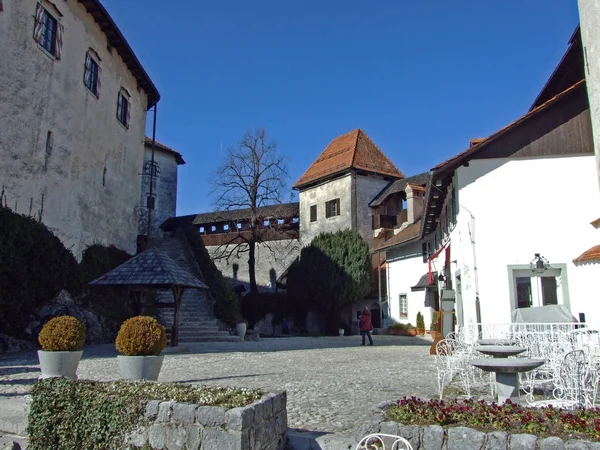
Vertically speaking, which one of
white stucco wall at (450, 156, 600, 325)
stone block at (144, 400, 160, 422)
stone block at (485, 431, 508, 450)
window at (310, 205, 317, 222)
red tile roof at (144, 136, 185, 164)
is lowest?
stone block at (485, 431, 508, 450)

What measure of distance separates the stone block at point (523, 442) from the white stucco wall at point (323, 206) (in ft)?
98.3

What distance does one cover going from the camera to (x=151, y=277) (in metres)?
14.4

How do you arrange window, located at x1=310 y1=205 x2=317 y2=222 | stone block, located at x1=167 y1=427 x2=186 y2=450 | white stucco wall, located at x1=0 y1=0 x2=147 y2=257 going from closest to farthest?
stone block, located at x1=167 y1=427 x2=186 y2=450
white stucco wall, located at x1=0 y1=0 x2=147 y2=257
window, located at x1=310 y1=205 x2=317 y2=222

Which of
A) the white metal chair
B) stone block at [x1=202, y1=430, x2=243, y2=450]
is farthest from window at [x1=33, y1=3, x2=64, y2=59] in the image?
the white metal chair

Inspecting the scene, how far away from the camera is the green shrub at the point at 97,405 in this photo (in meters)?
4.74

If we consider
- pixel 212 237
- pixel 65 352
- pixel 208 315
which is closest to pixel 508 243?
pixel 65 352

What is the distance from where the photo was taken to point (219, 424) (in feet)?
14.0

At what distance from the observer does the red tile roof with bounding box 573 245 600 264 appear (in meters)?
11.8

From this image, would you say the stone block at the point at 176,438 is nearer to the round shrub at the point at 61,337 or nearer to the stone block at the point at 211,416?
the stone block at the point at 211,416

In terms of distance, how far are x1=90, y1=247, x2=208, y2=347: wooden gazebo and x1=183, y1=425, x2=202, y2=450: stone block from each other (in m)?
10.1

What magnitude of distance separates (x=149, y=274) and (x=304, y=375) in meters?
6.72

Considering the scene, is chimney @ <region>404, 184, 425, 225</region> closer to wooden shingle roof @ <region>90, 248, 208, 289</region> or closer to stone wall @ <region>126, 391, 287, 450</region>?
wooden shingle roof @ <region>90, 248, 208, 289</region>

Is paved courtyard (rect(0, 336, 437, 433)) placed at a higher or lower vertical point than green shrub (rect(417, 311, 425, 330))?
lower

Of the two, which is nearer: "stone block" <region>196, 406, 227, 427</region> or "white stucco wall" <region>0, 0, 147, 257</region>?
"stone block" <region>196, 406, 227, 427</region>
